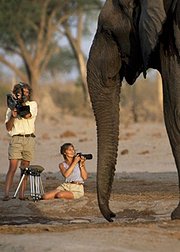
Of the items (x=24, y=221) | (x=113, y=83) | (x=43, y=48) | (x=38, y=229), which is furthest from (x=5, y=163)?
(x=43, y=48)

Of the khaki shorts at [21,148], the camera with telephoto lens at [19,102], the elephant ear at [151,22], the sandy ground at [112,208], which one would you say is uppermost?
the elephant ear at [151,22]

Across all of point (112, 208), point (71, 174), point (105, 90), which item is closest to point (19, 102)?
point (71, 174)

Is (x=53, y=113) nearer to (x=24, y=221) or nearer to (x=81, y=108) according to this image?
(x=81, y=108)

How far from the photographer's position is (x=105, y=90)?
845 centimetres

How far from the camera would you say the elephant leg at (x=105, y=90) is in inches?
326

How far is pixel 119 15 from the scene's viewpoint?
8.26 meters

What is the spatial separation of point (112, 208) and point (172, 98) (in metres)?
3.09

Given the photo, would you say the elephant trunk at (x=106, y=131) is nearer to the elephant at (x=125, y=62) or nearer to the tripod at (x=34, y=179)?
the elephant at (x=125, y=62)

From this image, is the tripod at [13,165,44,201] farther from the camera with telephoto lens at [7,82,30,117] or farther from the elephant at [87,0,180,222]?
the elephant at [87,0,180,222]

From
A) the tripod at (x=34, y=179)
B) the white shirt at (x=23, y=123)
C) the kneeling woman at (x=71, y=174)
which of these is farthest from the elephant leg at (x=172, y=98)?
the white shirt at (x=23, y=123)

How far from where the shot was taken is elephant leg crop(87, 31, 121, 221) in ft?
27.2

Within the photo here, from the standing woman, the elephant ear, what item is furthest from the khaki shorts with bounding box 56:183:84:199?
the elephant ear

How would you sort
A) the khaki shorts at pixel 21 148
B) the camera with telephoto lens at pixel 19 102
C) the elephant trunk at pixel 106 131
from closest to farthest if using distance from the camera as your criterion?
the elephant trunk at pixel 106 131 < the camera with telephoto lens at pixel 19 102 < the khaki shorts at pixel 21 148

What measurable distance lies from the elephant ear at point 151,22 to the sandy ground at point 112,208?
1448 millimetres
